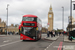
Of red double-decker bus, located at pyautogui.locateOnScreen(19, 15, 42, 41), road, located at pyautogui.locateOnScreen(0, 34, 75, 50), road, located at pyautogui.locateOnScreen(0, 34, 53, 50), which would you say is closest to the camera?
road, located at pyautogui.locateOnScreen(0, 34, 53, 50)

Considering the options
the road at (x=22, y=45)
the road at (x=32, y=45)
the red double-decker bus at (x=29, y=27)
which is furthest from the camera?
the red double-decker bus at (x=29, y=27)

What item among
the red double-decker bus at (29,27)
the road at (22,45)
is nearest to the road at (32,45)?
the road at (22,45)

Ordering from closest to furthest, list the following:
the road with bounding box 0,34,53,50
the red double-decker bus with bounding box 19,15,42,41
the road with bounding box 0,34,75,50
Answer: the road with bounding box 0,34,53,50
the road with bounding box 0,34,75,50
the red double-decker bus with bounding box 19,15,42,41

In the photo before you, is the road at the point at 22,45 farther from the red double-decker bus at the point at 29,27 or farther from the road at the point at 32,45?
the red double-decker bus at the point at 29,27

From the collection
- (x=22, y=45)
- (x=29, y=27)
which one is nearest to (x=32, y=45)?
(x=22, y=45)

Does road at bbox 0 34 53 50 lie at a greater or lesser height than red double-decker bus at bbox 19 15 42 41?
lesser

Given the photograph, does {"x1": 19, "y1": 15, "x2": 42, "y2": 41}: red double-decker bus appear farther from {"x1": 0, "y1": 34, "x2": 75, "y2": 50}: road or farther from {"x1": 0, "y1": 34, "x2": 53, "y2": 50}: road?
{"x1": 0, "y1": 34, "x2": 53, "y2": 50}: road

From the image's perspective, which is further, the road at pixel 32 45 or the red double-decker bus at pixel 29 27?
the red double-decker bus at pixel 29 27

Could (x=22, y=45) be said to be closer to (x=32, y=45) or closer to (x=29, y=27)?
(x=32, y=45)

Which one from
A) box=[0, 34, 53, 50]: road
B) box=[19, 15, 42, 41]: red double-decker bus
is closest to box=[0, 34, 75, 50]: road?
box=[0, 34, 53, 50]: road

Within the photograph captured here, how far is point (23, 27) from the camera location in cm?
2422

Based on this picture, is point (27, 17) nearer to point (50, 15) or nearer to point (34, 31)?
point (34, 31)

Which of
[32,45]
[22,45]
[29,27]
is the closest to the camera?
[22,45]


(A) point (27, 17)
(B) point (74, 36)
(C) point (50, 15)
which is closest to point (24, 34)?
(A) point (27, 17)
